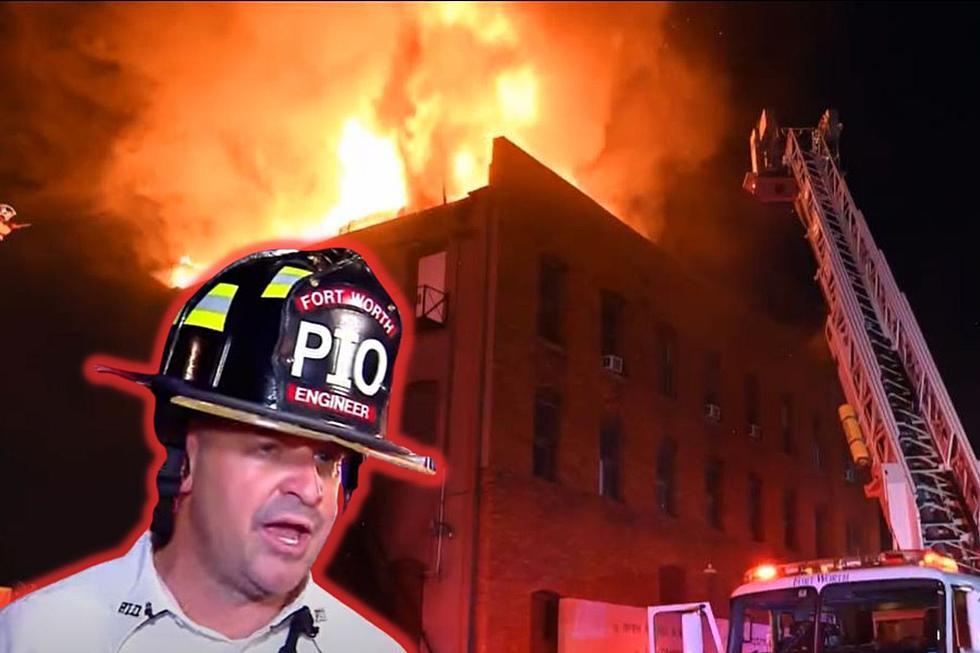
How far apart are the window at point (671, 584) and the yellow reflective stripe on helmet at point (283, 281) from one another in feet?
48.9

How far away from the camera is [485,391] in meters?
13.1

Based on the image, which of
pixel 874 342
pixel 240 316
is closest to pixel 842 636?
pixel 874 342

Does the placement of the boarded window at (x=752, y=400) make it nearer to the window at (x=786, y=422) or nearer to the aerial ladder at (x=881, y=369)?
the window at (x=786, y=422)

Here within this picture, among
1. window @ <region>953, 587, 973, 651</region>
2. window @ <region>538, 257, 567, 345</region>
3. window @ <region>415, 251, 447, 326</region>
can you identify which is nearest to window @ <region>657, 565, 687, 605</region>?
window @ <region>538, 257, 567, 345</region>

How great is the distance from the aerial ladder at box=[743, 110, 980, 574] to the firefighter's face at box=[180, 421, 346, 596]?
630 centimetres

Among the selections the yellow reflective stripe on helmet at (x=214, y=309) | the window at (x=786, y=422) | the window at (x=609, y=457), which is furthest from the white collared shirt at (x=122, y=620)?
the window at (x=786, y=422)

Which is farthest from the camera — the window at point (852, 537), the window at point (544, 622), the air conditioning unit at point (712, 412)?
the window at point (852, 537)

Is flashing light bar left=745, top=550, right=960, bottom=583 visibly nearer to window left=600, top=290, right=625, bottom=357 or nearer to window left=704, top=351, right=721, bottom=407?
window left=600, top=290, right=625, bottom=357

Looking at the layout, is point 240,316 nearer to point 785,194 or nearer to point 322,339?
point 322,339

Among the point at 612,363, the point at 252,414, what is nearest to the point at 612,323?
the point at 612,363

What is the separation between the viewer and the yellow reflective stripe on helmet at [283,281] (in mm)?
2037

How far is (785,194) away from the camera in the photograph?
1271 centimetres

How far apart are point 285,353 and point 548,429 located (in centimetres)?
1254

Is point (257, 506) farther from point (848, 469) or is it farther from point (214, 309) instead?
point (848, 469)
